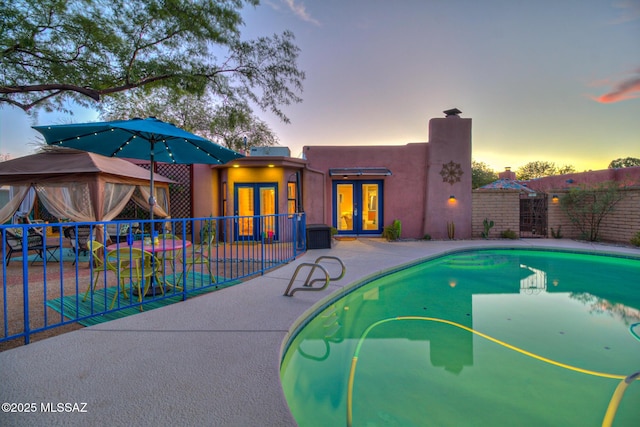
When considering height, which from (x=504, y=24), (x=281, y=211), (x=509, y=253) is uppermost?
(x=504, y=24)

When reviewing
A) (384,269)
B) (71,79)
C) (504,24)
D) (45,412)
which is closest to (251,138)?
(71,79)

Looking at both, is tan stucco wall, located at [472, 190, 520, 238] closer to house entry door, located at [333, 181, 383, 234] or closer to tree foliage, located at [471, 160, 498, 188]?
house entry door, located at [333, 181, 383, 234]

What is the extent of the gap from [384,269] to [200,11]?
848 cm

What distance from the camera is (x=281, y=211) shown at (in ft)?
33.5

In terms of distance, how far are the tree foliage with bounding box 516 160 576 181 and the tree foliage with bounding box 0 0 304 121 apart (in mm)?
40246

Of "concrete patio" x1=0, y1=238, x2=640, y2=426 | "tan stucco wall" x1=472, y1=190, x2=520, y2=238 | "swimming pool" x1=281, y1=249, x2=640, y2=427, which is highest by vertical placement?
"tan stucco wall" x1=472, y1=190, x2=520, y2=238

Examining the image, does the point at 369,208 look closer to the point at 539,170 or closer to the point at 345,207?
the point at 345,207

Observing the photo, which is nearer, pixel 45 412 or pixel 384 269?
pixel 45 412

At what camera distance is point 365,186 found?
12.0 m

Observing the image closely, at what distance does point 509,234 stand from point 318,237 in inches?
310

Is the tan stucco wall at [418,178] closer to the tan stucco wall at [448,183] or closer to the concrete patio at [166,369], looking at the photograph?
the tan stucco wall at [448,183]

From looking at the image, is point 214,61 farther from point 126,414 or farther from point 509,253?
point 509,253

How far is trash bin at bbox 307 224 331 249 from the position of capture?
8.91 meters

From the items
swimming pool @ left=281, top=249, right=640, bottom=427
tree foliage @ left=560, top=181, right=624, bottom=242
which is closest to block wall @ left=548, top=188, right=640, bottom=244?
tree foliage @ left=560, top=181, right=624, bottom=242
